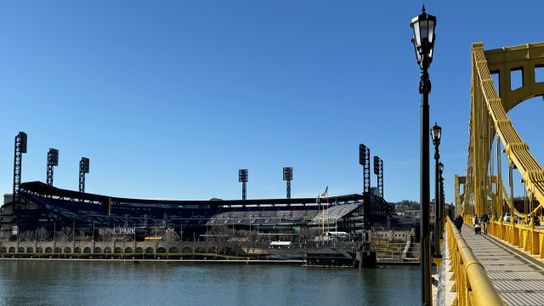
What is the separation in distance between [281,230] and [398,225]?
4094 centimetres

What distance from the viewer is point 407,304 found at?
60.2m

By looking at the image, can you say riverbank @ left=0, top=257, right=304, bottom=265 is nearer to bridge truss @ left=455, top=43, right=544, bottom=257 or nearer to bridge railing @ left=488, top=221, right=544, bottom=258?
bridge truss @ left=455, top=43, right=544, bottom=257

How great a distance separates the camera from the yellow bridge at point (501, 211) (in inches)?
256

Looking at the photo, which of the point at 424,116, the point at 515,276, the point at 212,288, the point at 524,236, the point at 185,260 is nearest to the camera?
the point at 424,116

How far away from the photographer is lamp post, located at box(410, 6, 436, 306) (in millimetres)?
10109

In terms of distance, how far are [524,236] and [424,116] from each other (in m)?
10.9

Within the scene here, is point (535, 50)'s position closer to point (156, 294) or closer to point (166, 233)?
point (156, 294)

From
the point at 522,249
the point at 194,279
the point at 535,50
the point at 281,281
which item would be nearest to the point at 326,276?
the point at 281,281

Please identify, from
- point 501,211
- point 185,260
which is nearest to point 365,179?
point 185,260

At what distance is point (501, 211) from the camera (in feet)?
89.6

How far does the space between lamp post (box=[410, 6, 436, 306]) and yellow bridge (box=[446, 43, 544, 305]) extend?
574 millimetres

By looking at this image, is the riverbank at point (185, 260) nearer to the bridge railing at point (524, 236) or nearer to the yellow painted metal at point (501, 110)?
the yellow painted metal at point (501, 110)

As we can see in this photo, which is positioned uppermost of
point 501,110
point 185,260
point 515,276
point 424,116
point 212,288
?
point 501,110

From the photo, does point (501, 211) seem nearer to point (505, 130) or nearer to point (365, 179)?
point (505, 130)
